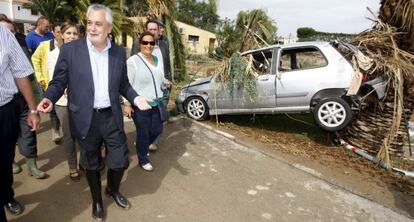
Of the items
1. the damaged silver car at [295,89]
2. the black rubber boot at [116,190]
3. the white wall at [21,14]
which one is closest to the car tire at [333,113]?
the damaged silver car at [295,89]

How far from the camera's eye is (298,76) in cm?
621

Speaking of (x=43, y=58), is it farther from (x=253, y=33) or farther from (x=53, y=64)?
(x=253, y=33)

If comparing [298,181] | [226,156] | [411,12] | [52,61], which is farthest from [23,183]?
[411,12]

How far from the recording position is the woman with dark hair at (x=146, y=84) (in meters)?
3.89

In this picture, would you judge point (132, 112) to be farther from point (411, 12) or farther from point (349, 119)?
point (411, 12)

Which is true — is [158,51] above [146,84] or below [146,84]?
above

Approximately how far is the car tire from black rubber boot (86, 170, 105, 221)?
4210mm

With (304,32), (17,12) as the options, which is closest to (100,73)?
(304,32)

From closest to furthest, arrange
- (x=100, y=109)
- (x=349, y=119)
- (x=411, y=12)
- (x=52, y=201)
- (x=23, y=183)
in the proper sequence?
(x=100, y=109) < (x=52, y=201) < (x=23, y=183) < (x=411, y=12) < (x=349, y=119)

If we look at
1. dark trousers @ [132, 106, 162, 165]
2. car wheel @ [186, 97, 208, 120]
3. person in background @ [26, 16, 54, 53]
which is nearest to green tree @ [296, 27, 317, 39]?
car wheel @ [186, 97, 208, 120]

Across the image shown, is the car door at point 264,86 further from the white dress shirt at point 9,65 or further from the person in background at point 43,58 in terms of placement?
the white dress shirt at point 9,65

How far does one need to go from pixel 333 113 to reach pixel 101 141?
14.2 ft

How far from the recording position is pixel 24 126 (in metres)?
3.68

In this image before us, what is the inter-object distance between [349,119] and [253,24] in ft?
9.51
